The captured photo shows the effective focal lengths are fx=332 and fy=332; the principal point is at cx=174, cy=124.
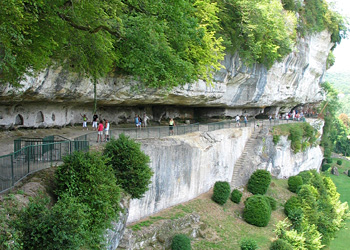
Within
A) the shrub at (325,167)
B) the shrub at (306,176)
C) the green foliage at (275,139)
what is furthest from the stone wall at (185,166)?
the shrub at (325,167)

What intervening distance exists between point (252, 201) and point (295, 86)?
21761 millimetres

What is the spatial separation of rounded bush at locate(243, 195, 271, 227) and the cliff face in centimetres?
731

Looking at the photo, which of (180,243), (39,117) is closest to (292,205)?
(180,243)

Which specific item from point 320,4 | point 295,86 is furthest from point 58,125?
point 320,4

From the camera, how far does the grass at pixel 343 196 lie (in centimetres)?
2378

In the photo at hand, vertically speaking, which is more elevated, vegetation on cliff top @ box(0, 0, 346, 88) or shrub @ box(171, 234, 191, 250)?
vegetation on cliff top @ box(0, 0, 346, 88)

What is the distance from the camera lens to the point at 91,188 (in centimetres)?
875

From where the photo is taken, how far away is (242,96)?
2870 cm

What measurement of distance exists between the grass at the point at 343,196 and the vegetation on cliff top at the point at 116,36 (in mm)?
15822

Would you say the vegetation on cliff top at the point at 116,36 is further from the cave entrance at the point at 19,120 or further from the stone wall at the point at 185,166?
the cave entrance at the point at 19,120

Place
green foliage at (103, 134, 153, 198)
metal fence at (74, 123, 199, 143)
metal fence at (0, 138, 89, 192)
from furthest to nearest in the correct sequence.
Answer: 1. metal fence at (74, 123, 199, 143)
2. green foliage at (103, 134, 153, 198)
3. metal fence at (0, 138, 89, 192)

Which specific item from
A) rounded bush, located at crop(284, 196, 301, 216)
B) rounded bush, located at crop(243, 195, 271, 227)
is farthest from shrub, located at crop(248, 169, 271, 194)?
rounded bush, located at crop(243, 195, 271, 227)

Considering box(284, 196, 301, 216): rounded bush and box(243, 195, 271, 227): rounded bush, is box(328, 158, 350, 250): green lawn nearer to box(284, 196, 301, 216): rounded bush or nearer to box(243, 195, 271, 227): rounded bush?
box(284, 196, 301, 216): rounded bush

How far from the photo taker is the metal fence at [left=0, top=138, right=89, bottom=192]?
7773mm
